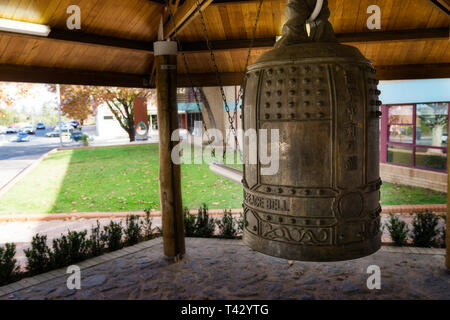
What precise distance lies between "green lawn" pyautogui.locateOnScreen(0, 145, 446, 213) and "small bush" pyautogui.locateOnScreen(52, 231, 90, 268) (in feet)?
15.9

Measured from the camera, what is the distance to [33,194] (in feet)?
45.2

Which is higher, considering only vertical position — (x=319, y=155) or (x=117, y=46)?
(x=117, y=46)

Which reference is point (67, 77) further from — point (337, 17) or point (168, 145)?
point (337, 17)

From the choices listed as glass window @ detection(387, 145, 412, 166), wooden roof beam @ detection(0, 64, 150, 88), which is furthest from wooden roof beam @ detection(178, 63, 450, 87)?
glass window @ detection(387, 145, 412, 166)

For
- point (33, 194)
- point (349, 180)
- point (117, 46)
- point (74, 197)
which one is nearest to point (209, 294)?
point (349, 180)

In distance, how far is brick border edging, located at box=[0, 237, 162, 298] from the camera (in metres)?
5.92

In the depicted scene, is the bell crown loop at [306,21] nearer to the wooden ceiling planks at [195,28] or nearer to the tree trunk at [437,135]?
the wooden ceiling planks at [195,28]

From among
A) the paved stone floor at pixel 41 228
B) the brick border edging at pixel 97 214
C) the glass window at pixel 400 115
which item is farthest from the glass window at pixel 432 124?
the paved stone floor at pixel 41 228

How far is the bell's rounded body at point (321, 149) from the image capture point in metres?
2.27

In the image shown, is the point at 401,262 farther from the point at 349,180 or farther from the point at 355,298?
the point at 349,180

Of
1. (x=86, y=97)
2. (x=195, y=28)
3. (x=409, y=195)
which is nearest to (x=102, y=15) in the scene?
(x=195, y=28)

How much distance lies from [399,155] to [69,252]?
39.2 ft

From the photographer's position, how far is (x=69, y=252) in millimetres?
6844
